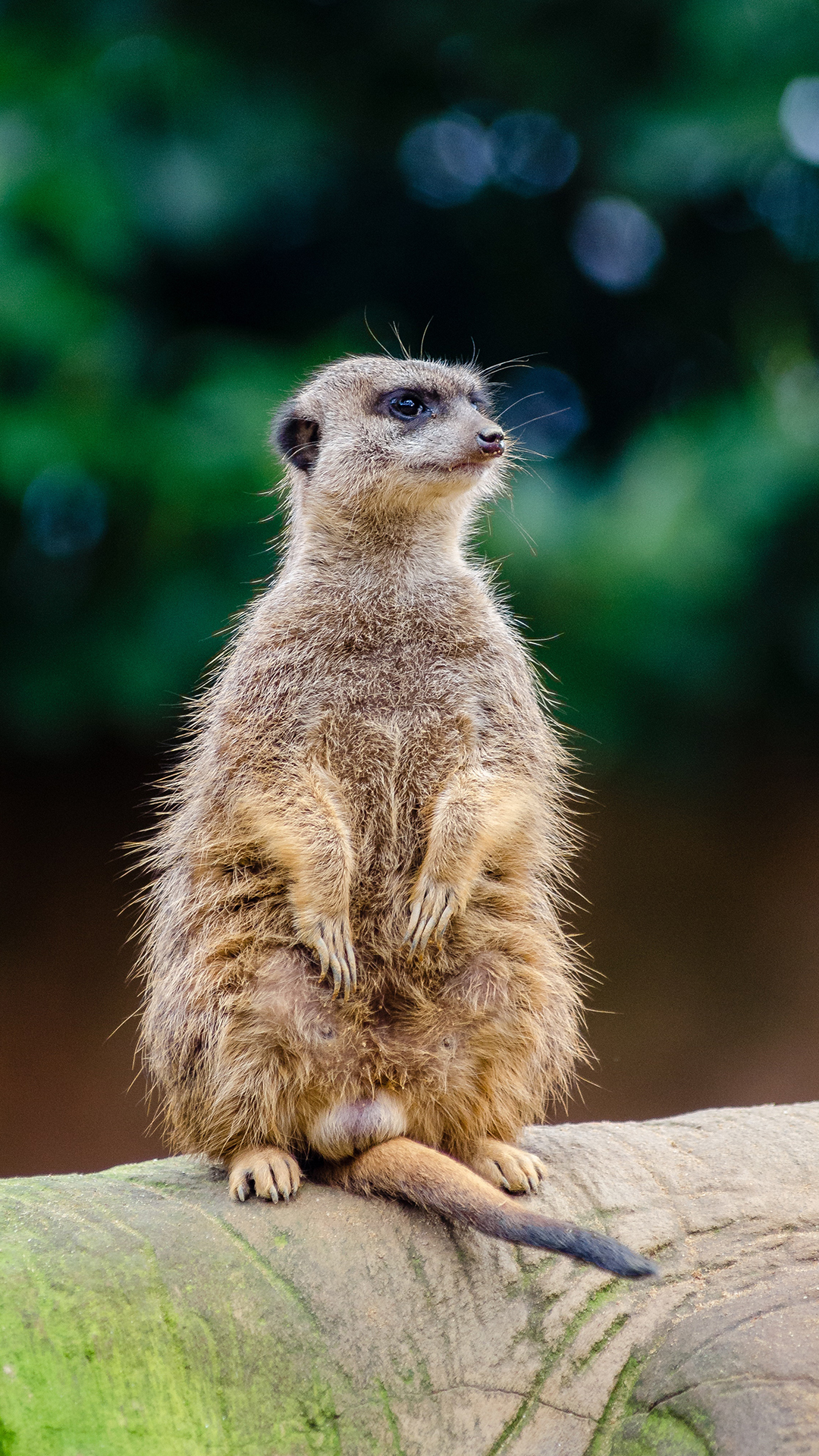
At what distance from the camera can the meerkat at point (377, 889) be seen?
7.99 ft

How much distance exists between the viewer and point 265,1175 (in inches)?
94.9

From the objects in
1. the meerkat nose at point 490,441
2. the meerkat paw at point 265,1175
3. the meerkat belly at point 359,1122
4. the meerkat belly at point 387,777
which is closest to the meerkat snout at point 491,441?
the meerkat nose at point 490,441

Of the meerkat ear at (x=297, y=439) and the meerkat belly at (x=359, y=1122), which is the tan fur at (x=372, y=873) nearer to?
the meerkat belly at (x=359, y=1122)

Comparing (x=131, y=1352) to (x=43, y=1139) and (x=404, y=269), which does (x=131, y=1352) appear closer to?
(x=43, y=1139)

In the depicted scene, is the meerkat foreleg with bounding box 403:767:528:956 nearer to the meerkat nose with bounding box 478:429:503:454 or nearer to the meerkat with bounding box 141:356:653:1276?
the meerkat with bounding box 141:356:653:1276

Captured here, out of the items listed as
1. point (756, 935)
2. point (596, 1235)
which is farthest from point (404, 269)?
point (596, 1235)

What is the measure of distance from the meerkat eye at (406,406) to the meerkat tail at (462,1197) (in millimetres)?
1591

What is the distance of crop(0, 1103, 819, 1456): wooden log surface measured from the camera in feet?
6.72

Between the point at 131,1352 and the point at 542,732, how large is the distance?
4.73 ft

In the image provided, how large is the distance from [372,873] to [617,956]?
3.31 metres

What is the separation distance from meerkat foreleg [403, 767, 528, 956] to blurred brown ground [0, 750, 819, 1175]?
3.05 meters

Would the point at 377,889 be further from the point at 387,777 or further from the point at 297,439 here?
the point at 297,439

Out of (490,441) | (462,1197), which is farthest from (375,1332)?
(490,441)

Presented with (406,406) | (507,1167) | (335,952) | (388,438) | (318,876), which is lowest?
(507,1167)
